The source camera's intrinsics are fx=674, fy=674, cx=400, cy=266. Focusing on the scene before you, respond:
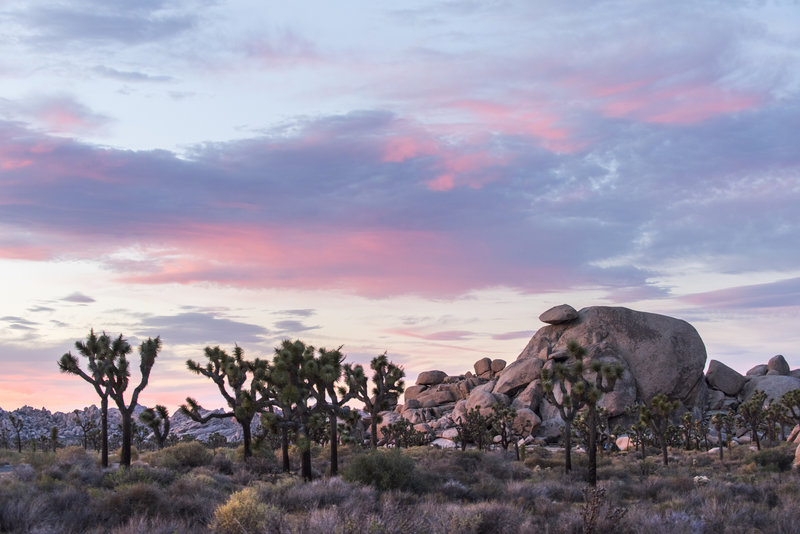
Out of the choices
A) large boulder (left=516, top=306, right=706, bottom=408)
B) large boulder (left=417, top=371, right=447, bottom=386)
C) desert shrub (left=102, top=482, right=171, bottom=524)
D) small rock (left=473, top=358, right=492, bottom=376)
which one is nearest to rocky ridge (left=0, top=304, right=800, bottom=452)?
large boulder (left=516, top=306, right=706, bottom=408)

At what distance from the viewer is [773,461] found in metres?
42.6

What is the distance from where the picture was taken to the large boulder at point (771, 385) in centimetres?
9906

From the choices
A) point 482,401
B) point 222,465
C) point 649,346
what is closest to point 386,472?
point 222,465

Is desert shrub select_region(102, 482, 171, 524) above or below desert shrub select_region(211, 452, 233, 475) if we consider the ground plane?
above

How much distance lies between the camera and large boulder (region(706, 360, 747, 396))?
103688 mm

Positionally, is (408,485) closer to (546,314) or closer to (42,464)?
(42,464)

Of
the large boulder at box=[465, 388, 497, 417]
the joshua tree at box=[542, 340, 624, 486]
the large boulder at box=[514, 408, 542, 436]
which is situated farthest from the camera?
the large boulder at box=[465, 388, 497, 417]

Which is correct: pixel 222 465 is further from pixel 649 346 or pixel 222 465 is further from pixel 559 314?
pixel 559 314

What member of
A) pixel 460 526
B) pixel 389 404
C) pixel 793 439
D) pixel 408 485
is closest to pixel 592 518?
pixel 460 526

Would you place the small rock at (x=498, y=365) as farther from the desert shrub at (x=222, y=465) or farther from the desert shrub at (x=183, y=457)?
the desert shrub at (x=222, y=465)

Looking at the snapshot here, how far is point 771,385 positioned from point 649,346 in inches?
808

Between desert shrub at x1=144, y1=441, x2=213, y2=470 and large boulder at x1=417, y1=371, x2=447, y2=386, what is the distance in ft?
286

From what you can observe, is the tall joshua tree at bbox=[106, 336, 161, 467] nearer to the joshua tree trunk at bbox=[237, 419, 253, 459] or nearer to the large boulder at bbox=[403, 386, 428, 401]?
the joshua tree trunk at bbox=[237, 419, 253, 459]

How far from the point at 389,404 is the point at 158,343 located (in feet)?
54.6
